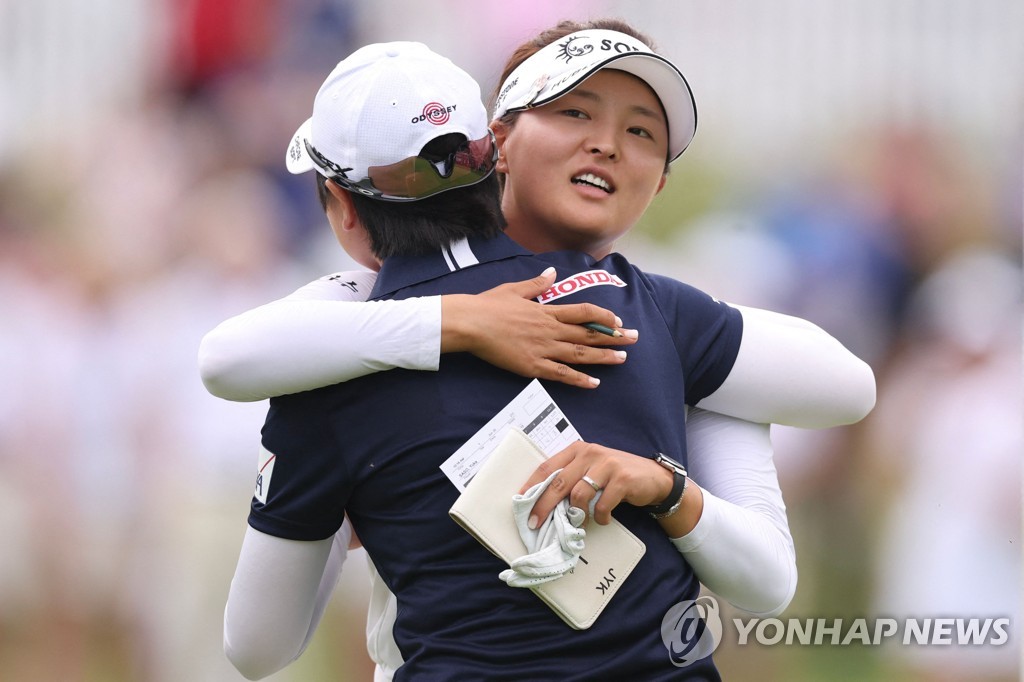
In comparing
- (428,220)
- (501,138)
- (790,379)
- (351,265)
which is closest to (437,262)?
(428,220)

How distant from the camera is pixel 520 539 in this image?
45.4 inches

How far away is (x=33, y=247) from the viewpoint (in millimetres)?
3654

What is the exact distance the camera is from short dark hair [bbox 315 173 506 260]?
1296 millimetres

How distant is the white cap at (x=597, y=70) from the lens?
4.62ft

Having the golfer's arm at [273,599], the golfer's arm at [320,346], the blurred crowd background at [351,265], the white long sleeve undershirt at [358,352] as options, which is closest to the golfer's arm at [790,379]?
the white long sleeve undershirt at [358,352]

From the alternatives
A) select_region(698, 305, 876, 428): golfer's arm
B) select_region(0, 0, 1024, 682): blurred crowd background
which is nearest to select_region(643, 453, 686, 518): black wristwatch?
select_region(698, 305, 876, 428): golfer's arm

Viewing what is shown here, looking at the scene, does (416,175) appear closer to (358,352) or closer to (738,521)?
(358,352)

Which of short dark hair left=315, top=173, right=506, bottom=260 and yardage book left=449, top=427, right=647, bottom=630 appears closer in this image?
yardage book left=449, top=427, right=647, bottom=630

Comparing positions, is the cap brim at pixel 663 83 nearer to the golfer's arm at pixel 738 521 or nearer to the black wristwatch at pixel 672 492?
the golfer's arm at pixel 738 521

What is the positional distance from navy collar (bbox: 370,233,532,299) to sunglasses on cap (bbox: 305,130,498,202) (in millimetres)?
68

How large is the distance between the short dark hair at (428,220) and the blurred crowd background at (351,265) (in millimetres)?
2078

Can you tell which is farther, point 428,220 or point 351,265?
point 351,265

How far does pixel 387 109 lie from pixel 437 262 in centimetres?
18

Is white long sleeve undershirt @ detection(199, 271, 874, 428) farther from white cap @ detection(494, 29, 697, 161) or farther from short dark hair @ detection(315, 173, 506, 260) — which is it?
white cap @ detection(494, 29, 697, 161)
